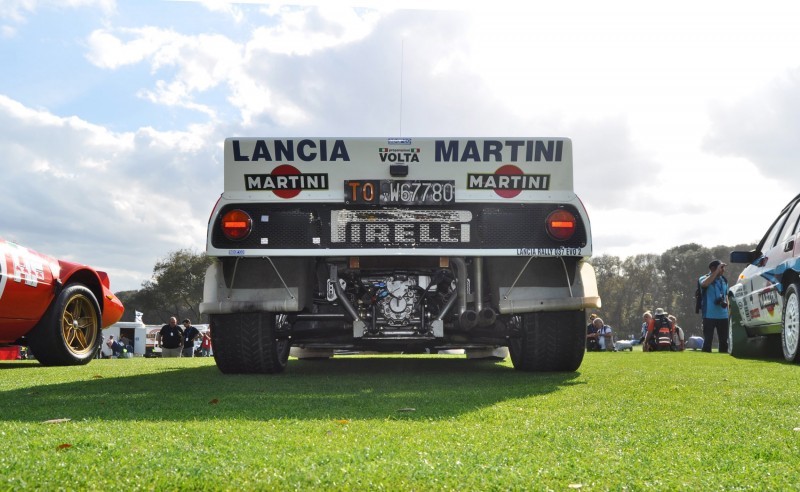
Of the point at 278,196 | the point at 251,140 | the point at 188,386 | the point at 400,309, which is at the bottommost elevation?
the point at 188,386

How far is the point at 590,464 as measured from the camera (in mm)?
2475

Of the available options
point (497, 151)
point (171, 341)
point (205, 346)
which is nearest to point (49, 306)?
point (497, 151)

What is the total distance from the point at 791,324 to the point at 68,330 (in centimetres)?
776

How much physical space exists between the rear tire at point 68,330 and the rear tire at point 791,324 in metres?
7.60

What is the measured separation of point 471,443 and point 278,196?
10.4 feet

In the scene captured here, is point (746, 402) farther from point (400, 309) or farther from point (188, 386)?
point (188, 386)

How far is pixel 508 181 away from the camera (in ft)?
18.4

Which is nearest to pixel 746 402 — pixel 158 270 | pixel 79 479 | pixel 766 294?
pixel 79 479

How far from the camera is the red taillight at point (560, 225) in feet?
18.2

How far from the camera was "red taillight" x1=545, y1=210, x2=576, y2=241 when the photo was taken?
556 cm

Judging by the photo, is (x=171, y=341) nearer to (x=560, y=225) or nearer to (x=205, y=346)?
(x=205, y=346)

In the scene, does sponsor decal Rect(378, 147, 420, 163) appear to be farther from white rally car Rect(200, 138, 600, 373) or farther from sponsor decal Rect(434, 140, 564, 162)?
sponsor decal Rect(434, 140, 564, 162)

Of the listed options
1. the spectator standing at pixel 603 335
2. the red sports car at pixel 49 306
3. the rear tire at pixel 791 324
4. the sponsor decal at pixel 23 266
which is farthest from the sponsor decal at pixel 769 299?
the spectator standing at pixel 603 335

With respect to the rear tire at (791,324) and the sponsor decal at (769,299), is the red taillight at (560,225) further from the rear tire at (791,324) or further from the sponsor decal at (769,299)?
the sponsor decal at (769,299)
